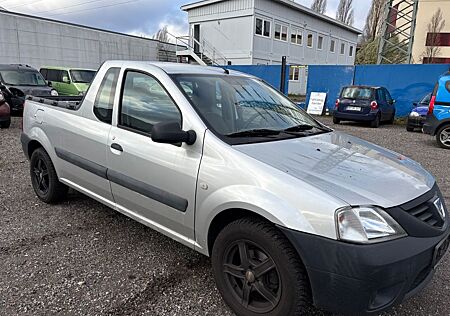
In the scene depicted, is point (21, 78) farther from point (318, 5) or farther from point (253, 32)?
point (318, 5)

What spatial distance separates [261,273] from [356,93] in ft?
41.8

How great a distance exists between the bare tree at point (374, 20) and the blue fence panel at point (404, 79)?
86.1ft

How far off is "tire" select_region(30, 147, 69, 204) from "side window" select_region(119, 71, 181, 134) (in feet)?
4.94

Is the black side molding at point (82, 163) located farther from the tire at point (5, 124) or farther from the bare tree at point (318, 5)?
the bare tree at point (318, 5)

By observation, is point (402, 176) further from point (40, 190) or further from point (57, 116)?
point (40, 190)

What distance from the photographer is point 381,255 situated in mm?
1897

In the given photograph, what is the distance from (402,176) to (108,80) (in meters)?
2.68

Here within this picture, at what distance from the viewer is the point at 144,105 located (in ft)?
10.1

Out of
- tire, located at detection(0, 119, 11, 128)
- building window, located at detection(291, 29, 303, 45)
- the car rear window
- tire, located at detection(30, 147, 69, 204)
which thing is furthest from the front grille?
building window, located at detection(291, 29, 303, 45)

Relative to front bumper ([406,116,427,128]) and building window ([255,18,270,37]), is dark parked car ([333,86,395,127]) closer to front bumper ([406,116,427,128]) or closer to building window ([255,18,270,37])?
front bumper ([406,116,427,128])

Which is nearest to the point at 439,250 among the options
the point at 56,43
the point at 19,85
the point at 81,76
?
the point at 19,85

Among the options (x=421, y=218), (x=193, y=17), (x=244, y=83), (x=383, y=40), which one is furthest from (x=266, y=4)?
(x=421, y=218)

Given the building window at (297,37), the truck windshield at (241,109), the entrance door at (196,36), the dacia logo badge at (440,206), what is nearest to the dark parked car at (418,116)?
the truck windshield at (241,109)

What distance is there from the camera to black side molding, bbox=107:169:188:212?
2.66 metres
